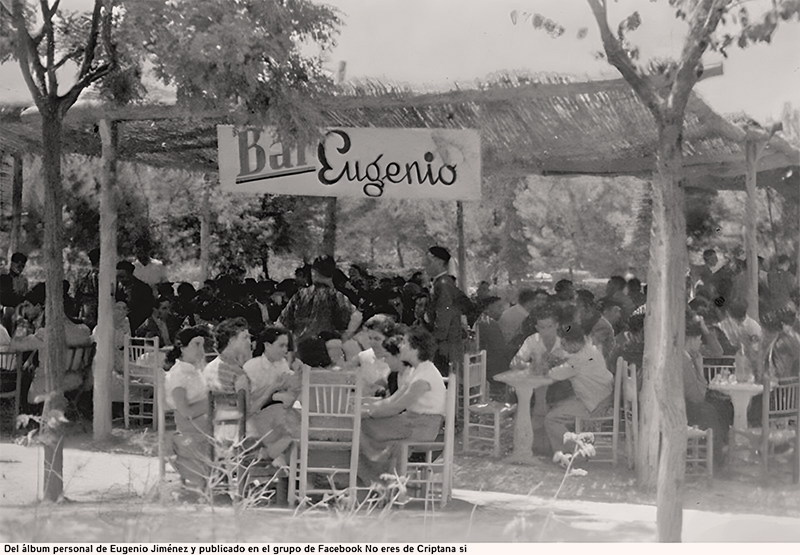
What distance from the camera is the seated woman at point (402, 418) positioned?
245 inches

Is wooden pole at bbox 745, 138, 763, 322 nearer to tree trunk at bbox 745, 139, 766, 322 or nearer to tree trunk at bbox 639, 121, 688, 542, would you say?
tree trunk at bbox 745, 139, 766, 322

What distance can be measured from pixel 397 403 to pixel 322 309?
201cm

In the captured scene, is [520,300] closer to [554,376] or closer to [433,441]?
[554,376]

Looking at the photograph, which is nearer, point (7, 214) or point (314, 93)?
point (314, 93)

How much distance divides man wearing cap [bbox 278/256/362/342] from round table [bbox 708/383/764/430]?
2778 mm

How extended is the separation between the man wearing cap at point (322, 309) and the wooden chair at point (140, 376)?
1128mm

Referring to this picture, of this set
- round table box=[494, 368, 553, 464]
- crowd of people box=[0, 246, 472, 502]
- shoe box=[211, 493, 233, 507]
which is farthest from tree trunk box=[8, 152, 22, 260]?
round table box=[494, 368, 553, 464]

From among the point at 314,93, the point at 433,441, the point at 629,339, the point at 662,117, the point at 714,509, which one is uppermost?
the point at 314,93

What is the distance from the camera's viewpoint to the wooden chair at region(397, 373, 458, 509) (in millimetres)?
6096

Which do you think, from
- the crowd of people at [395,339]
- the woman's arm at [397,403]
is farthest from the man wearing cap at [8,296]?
the woman's arm at [397,403]

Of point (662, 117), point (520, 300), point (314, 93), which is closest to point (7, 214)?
point (520, 300)

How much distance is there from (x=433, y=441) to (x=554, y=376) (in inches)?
64.8

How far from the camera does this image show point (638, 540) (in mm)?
5562

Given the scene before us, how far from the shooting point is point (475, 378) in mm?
8305
